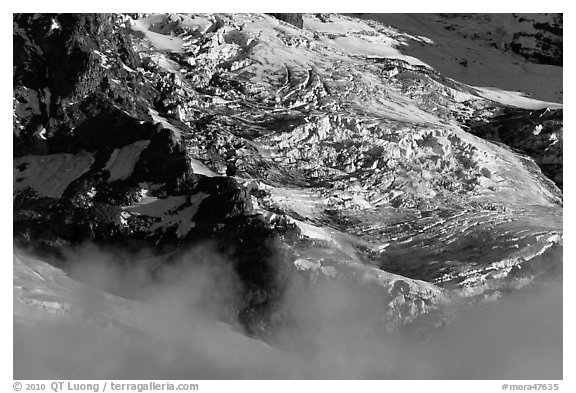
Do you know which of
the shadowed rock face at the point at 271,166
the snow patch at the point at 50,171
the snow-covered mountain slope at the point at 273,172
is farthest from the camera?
the snow patch at the point at 50,171

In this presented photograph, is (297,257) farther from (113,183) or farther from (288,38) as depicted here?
(288,38)

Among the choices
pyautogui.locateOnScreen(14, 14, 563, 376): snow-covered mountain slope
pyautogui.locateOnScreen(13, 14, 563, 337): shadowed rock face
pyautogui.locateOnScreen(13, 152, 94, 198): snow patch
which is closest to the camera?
pyautogui.locateOnScreen(14, 14, 563, 376): snow-covered mountain slope

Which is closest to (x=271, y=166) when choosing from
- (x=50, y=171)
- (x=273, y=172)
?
(x=273, y=172)

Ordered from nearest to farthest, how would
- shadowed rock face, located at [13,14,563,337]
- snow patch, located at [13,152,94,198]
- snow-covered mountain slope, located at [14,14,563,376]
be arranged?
snow-covered mountain slope, located at [14,14,563,376] < shadowed rock face, located at [13,14,563,337] < snow patch, located at [13,152,94,198]

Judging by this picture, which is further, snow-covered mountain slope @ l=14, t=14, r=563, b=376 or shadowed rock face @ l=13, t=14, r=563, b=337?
shadowed rock face @ l=13, t=14, r=563, b=337

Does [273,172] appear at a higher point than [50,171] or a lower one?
higher

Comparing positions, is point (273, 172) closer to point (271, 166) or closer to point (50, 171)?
point (271, 166)
